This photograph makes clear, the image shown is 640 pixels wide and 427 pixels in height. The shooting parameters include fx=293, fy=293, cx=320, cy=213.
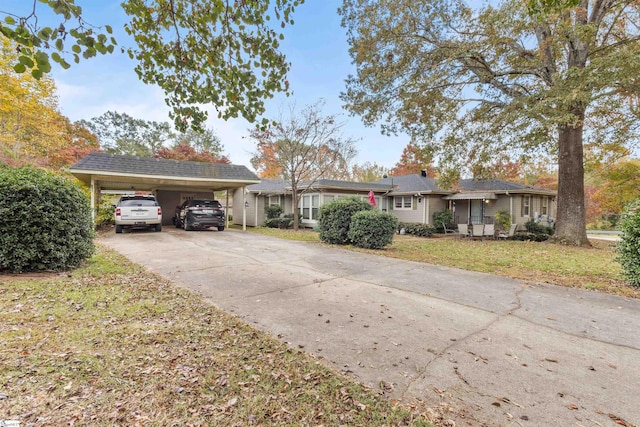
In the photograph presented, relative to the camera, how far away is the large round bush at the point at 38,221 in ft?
16.4

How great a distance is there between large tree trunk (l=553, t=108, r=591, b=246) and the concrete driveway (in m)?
9.99

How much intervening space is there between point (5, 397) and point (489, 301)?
555 centimetres

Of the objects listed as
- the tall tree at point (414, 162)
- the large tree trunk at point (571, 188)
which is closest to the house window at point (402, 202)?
the tall tree at point (414, 162)

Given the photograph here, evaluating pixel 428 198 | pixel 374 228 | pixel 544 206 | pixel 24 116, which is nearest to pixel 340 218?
pixel 374 228

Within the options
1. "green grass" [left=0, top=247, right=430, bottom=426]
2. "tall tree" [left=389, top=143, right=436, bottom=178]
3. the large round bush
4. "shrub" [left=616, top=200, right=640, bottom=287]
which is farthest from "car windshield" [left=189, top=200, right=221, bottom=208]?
"shrub" [left=616, top=200, right=640, bottom=287]

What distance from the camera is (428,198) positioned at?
62.1 feet

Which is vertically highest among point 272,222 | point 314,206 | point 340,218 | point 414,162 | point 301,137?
point 414,162

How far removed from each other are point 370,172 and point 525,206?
20367 millimetres

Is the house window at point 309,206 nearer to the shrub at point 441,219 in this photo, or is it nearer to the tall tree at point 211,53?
the shrub at point 441,219

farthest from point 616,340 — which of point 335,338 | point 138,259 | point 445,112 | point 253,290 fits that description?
point 445,112

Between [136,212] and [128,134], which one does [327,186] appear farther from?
[128,134]

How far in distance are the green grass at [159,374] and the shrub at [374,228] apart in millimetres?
6915

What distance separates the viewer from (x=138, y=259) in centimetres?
743

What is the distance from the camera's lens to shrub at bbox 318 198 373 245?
36.0 ft
